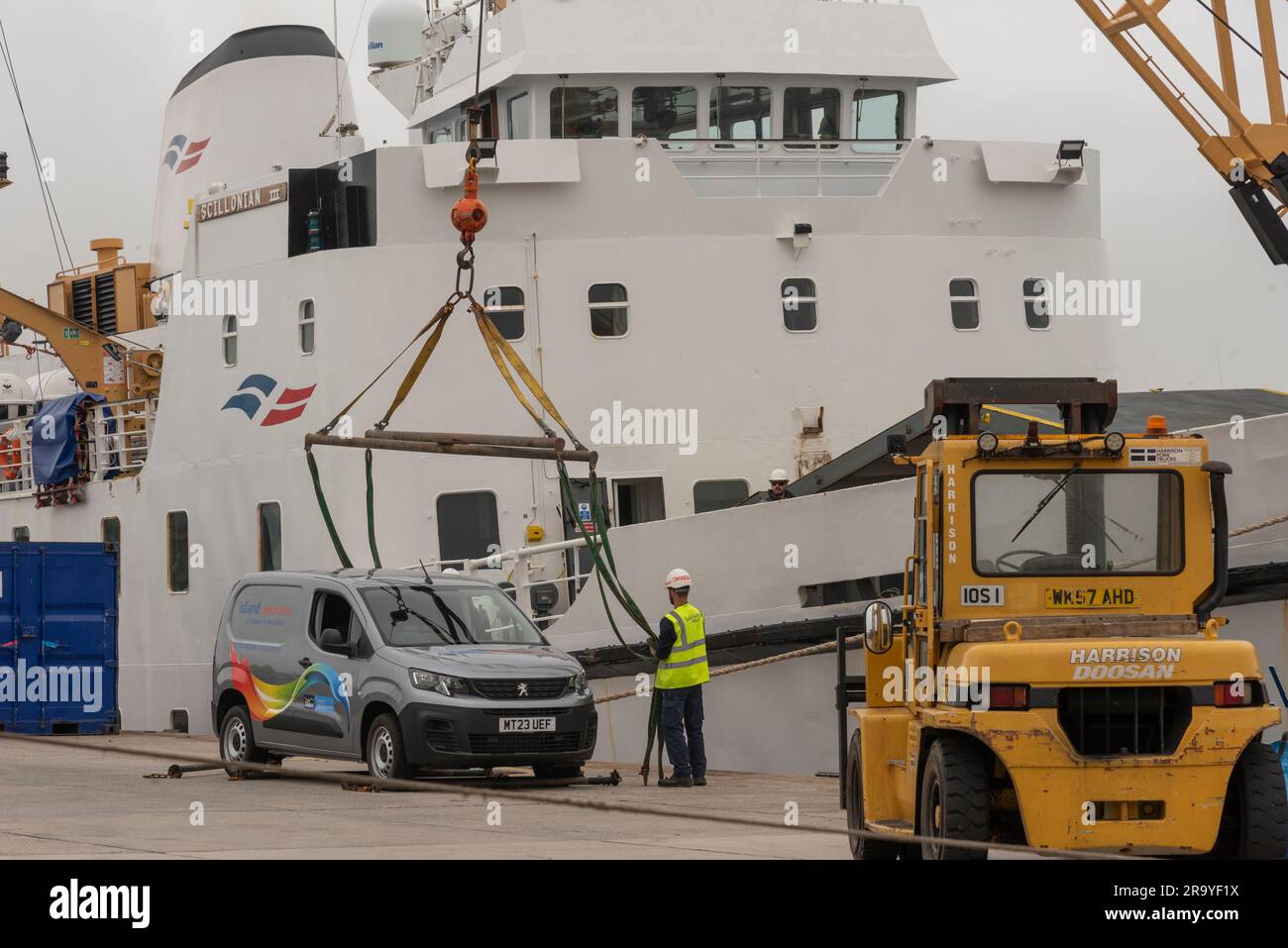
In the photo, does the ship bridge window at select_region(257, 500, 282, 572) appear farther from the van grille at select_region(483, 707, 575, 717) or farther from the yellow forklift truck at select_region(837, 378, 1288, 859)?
the yellow forklift truck at select_region(837, 378, 1288, 859)

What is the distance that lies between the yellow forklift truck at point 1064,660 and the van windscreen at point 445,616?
508 cm

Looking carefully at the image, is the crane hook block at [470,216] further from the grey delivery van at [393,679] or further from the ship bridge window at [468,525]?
the ship bridge window at [468,525]

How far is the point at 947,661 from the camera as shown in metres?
7.98

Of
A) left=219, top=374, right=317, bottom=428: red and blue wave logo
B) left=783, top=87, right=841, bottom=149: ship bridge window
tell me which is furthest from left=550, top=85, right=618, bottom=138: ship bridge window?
left=219, top=374, right=317, bottom=428: red and blue wave logo

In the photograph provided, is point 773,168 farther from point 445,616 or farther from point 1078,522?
point 1078,522

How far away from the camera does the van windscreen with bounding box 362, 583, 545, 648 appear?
1344cm

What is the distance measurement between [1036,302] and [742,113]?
3499 mm

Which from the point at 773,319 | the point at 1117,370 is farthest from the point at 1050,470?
the point at 1117,370

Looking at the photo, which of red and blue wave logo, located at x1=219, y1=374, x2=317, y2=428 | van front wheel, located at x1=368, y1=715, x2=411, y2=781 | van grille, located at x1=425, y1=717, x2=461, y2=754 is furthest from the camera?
red and blue wave logo, located at x1=219, y1=374, x2=317, y2=428

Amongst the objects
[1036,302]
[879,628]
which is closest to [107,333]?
[1036,302]

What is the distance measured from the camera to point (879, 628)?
27.1ft

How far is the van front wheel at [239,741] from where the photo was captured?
46.3 feet

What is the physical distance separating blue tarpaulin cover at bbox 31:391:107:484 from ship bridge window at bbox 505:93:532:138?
7.34 m

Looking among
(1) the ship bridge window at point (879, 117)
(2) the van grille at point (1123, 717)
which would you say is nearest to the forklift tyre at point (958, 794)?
(2) the van grille at point (1123, 717)
